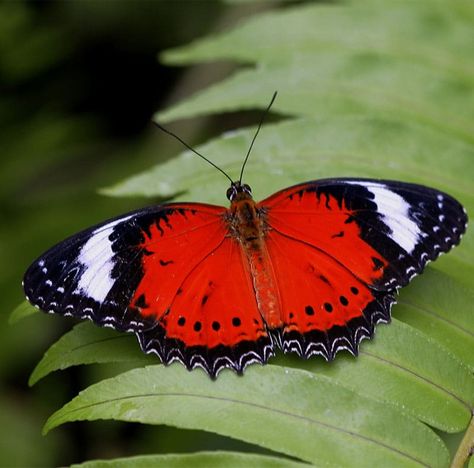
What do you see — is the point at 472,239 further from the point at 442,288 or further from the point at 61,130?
the point at 61,130

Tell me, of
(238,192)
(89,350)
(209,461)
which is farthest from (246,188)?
(209,461)

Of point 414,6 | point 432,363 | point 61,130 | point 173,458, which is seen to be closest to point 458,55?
point 414,6

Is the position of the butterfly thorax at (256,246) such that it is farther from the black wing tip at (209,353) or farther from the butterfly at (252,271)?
the black wing tip at (209,353)

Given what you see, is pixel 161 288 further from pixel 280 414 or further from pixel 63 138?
pixel 63 138

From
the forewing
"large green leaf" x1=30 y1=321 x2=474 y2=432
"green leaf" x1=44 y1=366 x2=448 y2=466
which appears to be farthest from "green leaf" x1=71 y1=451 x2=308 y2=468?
the forewing

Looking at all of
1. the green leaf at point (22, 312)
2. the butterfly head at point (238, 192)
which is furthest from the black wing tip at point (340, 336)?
the green leaf at point (22, 312)

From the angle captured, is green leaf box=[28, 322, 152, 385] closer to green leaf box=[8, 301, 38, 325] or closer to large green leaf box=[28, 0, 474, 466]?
large green leaf box=[28, 0, 474, 466]
